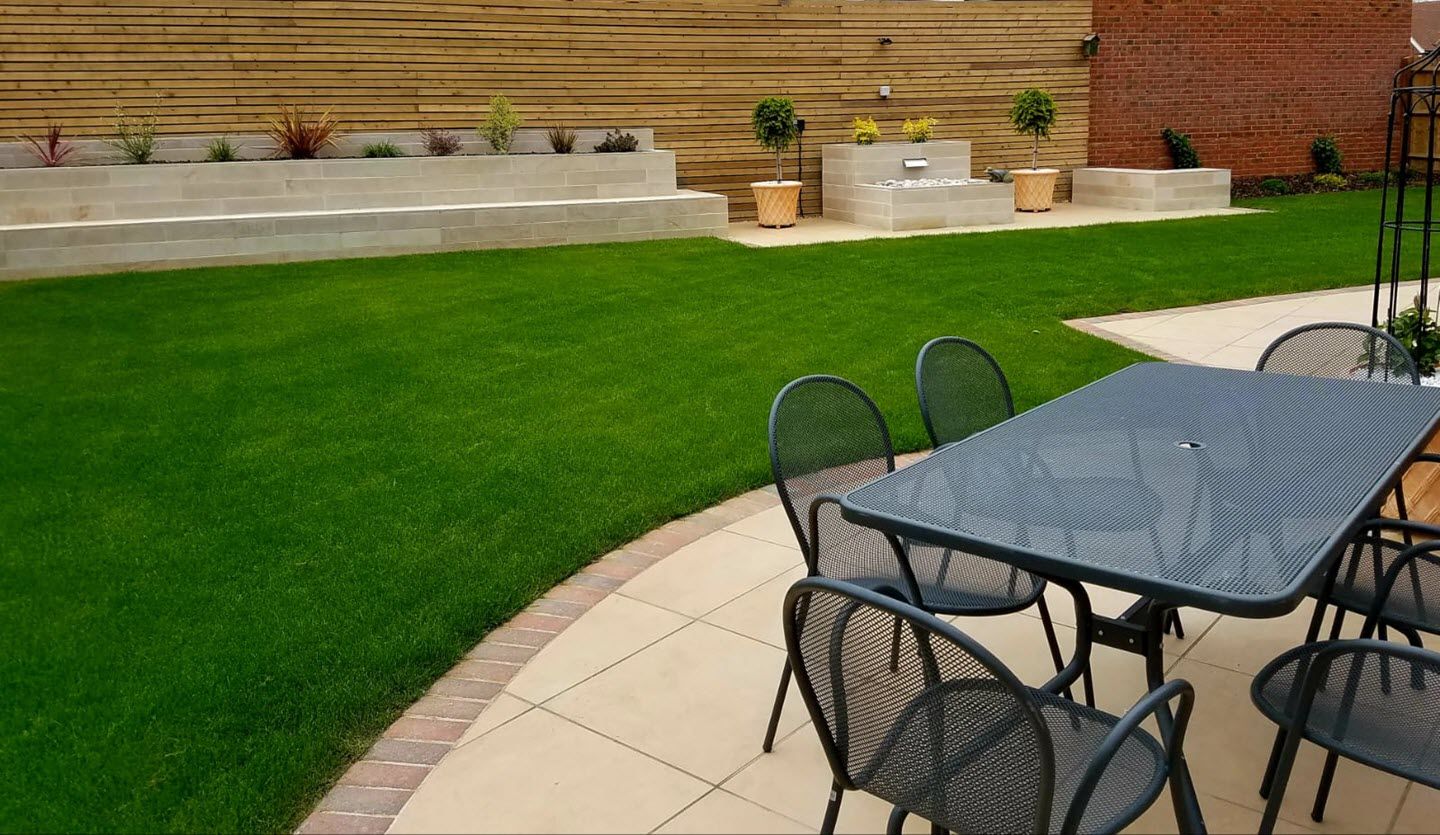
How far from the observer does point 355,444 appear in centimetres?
529

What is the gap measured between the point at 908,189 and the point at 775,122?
5.49 feet

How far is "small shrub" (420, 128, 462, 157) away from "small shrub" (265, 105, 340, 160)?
887 mm

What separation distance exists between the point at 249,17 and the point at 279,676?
10.1m

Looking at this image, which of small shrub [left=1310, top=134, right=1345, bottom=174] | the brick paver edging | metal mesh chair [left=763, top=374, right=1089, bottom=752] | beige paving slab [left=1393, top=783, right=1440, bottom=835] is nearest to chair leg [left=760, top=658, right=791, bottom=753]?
metal mesh chair [left=763, top=374, right=1089, bottom=752]

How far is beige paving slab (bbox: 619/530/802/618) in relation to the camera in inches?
146

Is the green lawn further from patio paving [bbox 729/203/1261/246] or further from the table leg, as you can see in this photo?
the table leg

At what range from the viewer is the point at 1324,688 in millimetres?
2318

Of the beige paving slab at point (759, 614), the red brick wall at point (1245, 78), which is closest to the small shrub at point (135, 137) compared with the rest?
the beige paving slab at point (759, 614)

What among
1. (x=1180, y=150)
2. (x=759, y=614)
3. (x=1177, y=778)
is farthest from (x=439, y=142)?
(x=1180, y=150)

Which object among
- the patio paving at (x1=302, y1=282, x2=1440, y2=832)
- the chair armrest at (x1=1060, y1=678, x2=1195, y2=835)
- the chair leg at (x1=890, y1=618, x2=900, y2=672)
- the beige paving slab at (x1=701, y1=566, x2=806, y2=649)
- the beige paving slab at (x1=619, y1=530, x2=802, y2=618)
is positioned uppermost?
the chair leg at (x1=890, y1=618, x2=900, y2=672)

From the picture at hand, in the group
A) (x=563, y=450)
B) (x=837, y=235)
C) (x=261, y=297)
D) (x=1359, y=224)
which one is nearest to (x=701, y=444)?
(x=563, y=450)

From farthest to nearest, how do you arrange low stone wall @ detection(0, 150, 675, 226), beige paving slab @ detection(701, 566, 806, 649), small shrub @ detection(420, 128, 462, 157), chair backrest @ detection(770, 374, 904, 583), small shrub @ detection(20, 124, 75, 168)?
small shrub @ detection(420, 128, 462, 157) < small shrub @ detection(20, 124, 75, 168) < low stone wall @ detection(0, 150, 675, 226) < beige paving slab @ detection(701, 566, 806, 649) < chair backrest @ detection(770, 374, 904, 583)

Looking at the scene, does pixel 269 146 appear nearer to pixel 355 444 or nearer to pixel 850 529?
pixel 355 444

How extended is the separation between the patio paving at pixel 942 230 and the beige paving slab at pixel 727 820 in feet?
30.6
